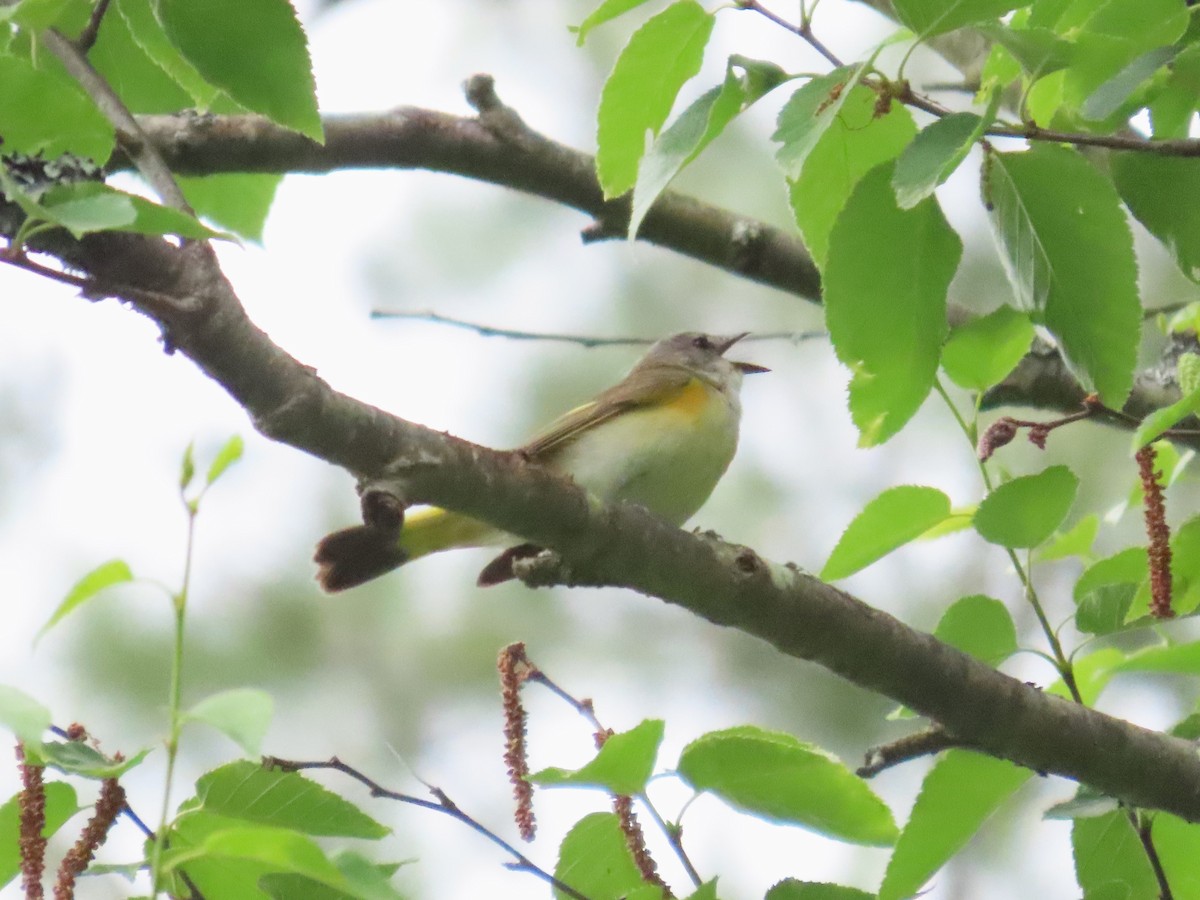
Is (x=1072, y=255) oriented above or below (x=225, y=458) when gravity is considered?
above

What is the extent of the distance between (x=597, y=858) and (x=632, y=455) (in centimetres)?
279

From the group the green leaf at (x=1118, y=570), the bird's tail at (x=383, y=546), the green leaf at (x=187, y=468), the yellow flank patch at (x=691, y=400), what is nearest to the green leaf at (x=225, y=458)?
the green leaf at (x=187, y=468)

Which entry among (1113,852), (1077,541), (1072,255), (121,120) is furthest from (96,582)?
(1077,541)

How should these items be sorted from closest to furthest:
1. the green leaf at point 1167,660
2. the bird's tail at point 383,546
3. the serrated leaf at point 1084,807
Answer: the green leaf at point 1167,660
the serrated leaf at point 1084,807
the bird's tail at point 383,546

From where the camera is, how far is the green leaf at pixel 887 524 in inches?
90.9

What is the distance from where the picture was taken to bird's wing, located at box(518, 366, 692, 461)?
481cm

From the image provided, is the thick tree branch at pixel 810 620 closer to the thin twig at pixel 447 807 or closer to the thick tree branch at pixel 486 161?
the thin twig at pixel 447 807

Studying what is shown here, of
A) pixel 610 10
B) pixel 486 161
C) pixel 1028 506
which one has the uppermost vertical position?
pixel 486 161

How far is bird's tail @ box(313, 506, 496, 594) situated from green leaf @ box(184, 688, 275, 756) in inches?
91.3

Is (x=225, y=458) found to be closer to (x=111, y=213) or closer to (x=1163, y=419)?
(x=111, y=213)

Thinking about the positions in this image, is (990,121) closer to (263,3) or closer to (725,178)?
(263,3)

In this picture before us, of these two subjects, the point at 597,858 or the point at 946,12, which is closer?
the point at 946,12

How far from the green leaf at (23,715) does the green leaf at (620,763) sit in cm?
56

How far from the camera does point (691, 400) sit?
16.5 ft
